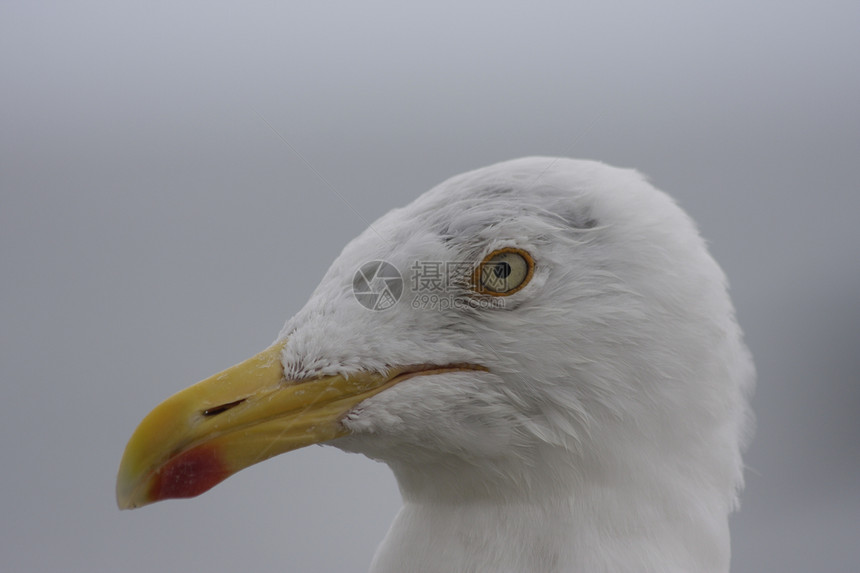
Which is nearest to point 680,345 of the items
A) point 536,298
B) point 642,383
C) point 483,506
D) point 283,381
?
point 642,383

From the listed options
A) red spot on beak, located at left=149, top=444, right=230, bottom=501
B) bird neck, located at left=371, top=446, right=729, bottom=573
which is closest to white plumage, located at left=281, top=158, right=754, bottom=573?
bird neck, located at left=371, top=446, right=729, bottom=573

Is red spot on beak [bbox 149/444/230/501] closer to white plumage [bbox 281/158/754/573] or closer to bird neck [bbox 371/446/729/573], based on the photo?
white plumage [bbox 281/158/754/573]

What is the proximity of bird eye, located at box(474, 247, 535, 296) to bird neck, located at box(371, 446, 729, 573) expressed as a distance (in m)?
0.23

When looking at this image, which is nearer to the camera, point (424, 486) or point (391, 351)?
point (391, 351)

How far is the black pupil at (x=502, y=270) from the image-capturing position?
2.64 feet

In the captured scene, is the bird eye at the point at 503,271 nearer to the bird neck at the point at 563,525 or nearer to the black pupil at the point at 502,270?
the black pupil at the point at 502,270

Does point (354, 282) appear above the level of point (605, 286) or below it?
above

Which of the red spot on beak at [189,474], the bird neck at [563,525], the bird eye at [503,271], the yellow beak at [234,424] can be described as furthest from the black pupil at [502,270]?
the red spot on beak at [189,474]

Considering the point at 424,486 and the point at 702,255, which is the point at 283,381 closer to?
the point at 424,486

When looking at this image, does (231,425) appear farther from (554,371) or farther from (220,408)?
(554,371)

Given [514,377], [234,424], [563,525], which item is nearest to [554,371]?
[514,377]

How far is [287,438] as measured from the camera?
0.80 m

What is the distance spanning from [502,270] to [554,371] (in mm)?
135

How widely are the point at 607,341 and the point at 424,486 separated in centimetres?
32
